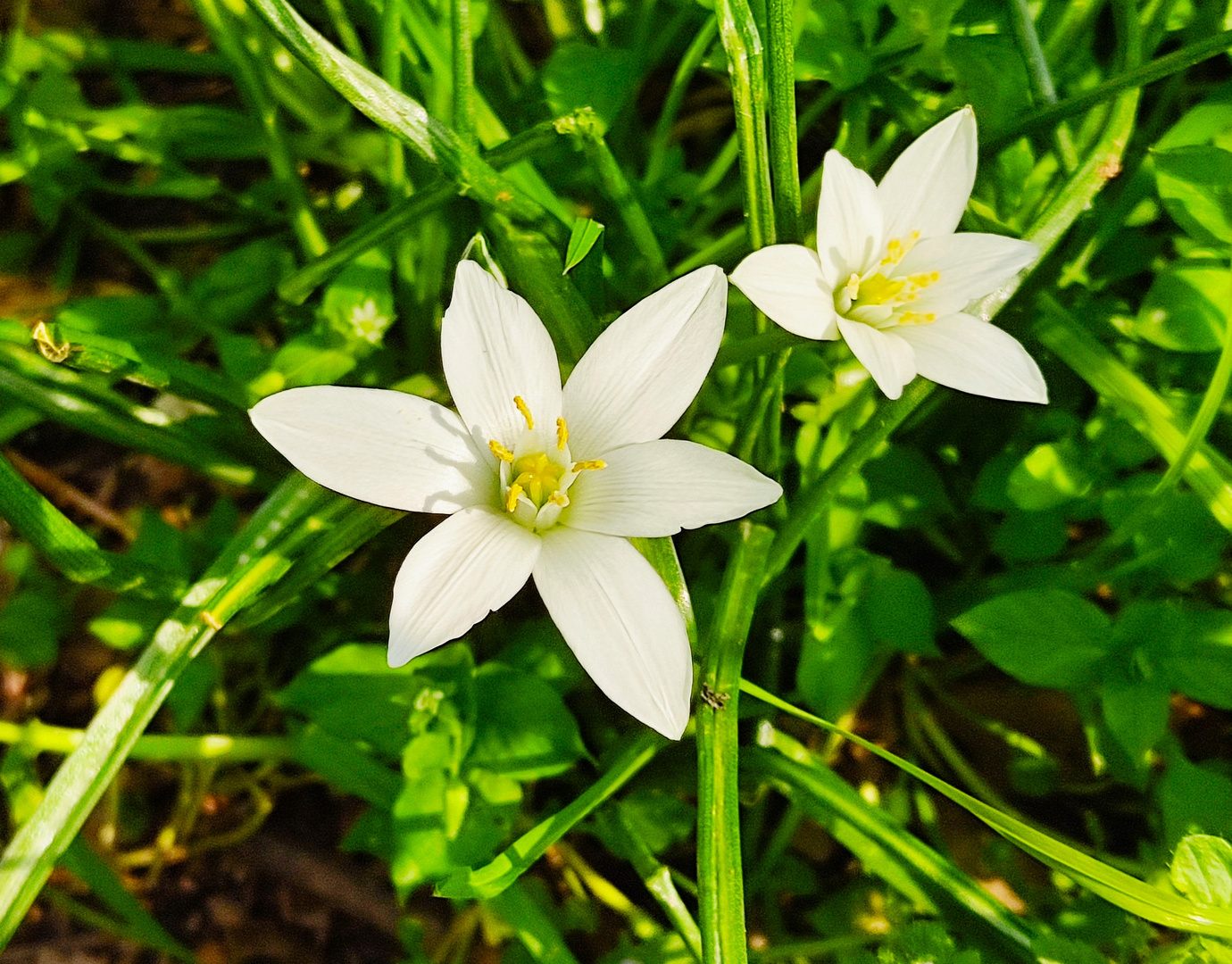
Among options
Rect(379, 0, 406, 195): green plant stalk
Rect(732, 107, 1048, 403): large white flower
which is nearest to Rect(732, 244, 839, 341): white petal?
Rect(732, 107, 1048, 403): large white flower

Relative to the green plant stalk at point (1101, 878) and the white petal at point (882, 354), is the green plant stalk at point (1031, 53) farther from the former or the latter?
the green plant stalk at point (1101, 878)

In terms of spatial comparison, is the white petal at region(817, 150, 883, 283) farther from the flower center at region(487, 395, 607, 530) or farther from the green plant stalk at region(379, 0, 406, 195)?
the green plant stalk at region(379, 0, 406, 195)

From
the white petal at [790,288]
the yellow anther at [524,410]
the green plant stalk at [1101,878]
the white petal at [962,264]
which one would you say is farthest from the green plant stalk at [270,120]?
the green plant stalk at [1101,878]

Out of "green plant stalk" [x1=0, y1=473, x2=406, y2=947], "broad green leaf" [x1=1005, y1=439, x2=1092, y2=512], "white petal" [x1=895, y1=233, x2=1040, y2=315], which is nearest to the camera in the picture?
"green plant stalk" [x1=0, y1=473, x2=406, y2=947]

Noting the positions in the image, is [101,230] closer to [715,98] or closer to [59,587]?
[59,587]

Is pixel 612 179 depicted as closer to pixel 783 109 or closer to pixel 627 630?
pixel 783 109

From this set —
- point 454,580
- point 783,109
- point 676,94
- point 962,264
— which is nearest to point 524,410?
point 454,580
